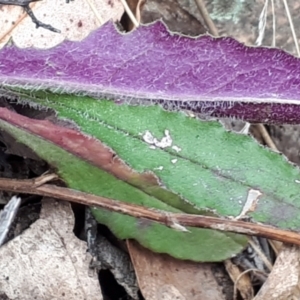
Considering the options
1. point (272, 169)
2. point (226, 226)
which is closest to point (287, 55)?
point (272, 169)

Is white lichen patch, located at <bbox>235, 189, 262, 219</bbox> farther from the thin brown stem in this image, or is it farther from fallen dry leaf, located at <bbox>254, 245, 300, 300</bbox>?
the thin brown stem

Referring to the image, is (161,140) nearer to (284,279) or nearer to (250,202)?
(250,202)

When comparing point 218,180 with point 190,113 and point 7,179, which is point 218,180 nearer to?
point 190,113

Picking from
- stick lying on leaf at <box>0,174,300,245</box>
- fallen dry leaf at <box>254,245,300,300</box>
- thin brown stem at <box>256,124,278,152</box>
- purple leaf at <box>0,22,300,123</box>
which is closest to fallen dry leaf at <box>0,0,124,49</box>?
purple leaf at <box>0,22,300,123</box>

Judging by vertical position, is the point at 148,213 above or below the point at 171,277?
above

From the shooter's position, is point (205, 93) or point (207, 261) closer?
point (205, 93)

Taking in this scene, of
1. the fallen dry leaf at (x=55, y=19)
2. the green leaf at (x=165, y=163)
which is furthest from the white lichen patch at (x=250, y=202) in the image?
the fallen dry leaf at (x=55, y=19)

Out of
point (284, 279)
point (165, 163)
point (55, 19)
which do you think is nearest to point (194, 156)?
point (165, 163)
